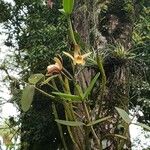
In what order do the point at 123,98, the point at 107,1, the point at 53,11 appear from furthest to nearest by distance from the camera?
the point at 53,11
the point at 107,1
the point at 123,98

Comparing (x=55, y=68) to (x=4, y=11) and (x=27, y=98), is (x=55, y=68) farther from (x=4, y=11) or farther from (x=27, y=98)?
(x=4, y=11)

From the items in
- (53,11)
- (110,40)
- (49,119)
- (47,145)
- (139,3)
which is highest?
(53,11)

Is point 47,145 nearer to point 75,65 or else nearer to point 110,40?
point 110,40

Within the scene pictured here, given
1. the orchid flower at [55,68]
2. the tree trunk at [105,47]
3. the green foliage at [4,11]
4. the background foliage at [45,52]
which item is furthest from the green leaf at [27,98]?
the green foliage at [4,11]

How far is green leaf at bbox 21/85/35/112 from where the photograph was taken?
6.49ft

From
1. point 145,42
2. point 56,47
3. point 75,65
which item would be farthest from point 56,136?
point 75,65

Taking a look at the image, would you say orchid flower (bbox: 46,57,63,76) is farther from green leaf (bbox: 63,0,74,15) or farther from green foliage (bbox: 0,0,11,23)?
green foliage (bbox: 0,0,11,23)

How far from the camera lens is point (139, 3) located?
4461 mm

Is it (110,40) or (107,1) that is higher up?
(107,1)

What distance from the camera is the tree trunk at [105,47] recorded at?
2770 mm

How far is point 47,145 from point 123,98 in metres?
2.54

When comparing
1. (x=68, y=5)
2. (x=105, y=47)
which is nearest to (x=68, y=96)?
(x=68, y=5)

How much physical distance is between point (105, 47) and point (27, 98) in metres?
1.52

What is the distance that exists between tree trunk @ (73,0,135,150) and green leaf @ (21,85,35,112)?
0.38 m
